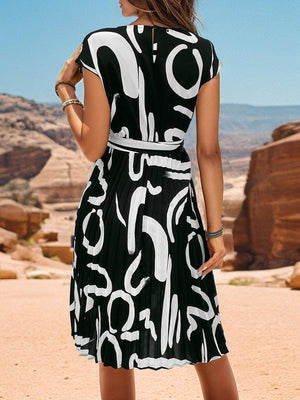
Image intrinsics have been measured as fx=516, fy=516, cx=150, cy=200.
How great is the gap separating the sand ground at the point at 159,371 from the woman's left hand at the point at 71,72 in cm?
256

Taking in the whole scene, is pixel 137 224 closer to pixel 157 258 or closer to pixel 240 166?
pixel 157 258

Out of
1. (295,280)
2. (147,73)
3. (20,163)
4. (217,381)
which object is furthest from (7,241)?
(20,163)

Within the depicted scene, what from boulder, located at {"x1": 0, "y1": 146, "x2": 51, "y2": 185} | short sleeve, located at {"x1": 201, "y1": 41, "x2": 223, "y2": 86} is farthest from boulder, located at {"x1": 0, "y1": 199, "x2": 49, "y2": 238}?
boulder, located at {"x1": 0, "y1": 146, "x2": 51, "y2": 185}

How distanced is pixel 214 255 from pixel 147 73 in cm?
73

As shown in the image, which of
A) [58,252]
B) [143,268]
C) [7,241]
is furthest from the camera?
[58,252]

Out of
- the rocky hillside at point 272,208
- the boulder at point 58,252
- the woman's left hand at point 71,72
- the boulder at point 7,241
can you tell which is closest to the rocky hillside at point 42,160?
the boulder at point 58,252

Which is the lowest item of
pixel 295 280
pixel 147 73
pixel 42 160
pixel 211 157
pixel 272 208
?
pixel 295 280

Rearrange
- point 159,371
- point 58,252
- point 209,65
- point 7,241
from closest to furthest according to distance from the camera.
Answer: point 209,65 < point 159,371 < point 7,241 < point 58,252

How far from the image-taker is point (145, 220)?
1.88 metres

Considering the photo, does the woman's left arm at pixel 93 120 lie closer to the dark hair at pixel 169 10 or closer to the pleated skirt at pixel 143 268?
the pleated skirt at pixel 143 268

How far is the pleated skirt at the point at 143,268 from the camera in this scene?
1849 mm

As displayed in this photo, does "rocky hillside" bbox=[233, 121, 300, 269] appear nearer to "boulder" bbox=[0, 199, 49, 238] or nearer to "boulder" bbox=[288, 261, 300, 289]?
"boulder" bbox=[288, 261, 300, 289]

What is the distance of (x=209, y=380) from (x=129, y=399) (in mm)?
324

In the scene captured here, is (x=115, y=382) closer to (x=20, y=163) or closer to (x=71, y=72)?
(x=71, y=72)
